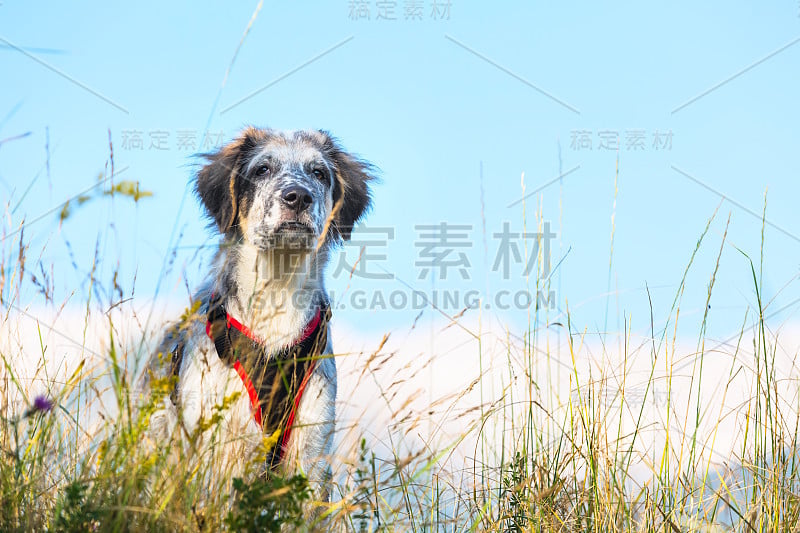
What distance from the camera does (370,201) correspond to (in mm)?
5539

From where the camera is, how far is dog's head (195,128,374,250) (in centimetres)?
416

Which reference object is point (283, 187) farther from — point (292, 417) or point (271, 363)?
point (292, 417)

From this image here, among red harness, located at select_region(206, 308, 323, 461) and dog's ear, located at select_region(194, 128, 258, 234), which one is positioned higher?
dog's ear, located at select_region(194, 128, 258, 234)

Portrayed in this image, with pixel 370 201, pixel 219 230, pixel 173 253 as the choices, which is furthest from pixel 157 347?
pixel 370 201

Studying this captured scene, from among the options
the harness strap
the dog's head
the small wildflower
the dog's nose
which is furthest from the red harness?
the small wildflower

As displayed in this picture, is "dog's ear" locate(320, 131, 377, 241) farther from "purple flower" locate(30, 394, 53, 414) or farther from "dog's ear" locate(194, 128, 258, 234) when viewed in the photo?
"purple flower" locate(30, 394, 53, 414)

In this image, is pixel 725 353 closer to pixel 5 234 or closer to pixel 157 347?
pixel 157 347

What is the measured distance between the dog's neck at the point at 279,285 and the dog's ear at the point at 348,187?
1.69ft

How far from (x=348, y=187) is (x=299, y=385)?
1828mm

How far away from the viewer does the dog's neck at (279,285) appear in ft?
14.3

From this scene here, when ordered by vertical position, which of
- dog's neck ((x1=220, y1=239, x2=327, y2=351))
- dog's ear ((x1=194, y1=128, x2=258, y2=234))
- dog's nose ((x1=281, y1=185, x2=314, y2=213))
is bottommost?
dog's neck ((x1=220, y1=239, x2=327, y2=351))

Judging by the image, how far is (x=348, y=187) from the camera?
5.25 meters

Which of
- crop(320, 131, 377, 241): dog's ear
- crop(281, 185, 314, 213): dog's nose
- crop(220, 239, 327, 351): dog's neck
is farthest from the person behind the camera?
crop(320, 131, 377, 241): dog's ear

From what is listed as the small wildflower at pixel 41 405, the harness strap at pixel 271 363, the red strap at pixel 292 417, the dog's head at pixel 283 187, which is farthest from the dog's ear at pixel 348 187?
the small wildflower at pixel 41 405
